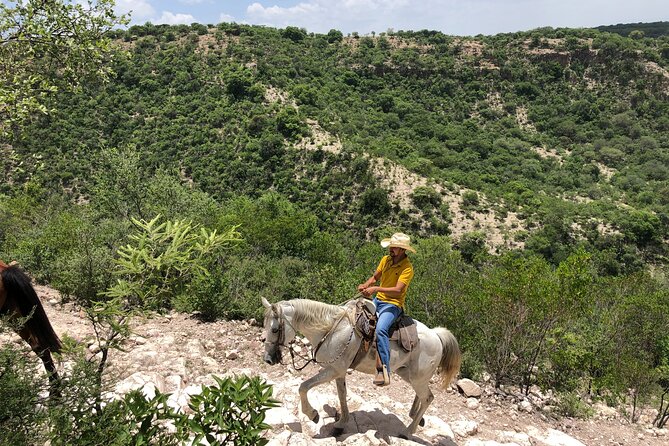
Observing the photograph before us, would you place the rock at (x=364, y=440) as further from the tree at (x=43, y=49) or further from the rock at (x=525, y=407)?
the tree at (x=43, y=49)

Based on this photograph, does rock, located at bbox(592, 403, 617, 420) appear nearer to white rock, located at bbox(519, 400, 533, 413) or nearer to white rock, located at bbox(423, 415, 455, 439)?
white rock, located at bbox(519, 400, 533, 413)

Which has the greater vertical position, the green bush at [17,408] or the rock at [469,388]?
the green bush at [17,408]

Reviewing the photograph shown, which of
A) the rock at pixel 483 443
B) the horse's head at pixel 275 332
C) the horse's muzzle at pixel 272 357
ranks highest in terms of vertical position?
the horse's head at pixel 275 332

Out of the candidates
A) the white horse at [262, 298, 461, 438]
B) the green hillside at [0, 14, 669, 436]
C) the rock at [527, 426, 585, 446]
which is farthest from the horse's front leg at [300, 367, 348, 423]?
the rock at [527, 426, 585, 446]

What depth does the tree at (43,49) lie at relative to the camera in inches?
192

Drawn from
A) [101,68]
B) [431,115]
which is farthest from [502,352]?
[431,115]

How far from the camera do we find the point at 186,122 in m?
41.6

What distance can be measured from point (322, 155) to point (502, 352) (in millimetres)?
33067

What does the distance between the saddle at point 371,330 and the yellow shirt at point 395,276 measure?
24 cm

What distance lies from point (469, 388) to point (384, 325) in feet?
10.1

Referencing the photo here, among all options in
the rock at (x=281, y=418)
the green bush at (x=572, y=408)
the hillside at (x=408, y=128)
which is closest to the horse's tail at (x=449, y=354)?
the rock at (x=281, y=418)

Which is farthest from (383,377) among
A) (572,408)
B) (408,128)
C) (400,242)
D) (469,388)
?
(408,128)

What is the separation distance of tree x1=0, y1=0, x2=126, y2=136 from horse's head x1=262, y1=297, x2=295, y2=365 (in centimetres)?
348

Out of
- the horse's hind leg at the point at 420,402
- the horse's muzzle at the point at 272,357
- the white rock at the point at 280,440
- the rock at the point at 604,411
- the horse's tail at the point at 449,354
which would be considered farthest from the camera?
the rock at the point at 604,411
